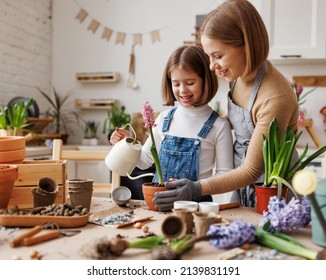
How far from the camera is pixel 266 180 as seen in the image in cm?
122

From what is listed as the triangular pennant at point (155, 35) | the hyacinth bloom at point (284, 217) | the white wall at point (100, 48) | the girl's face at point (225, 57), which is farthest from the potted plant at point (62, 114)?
the hyacinth bloom at point (284, 217)

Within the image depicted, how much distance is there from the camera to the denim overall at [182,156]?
162 cm

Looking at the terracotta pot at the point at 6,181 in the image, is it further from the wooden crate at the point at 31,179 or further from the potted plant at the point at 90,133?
the potted plant at the point at 90,133

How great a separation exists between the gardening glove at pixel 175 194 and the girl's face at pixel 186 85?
18.9 inches

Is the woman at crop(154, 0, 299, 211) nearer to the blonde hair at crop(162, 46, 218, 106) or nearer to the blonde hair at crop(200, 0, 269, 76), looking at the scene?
the blonde hair at crop(200, 0, 269, 76)

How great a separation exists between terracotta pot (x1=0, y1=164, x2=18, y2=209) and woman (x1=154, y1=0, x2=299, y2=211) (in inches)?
16.6

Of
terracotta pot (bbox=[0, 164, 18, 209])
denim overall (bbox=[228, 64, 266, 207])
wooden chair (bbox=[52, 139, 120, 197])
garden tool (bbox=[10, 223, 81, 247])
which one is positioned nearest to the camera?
garden tool (bbox=[10, 223, 81, 247])

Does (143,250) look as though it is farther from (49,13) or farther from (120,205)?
(49,13)

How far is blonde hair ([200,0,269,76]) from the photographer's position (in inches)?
51.6

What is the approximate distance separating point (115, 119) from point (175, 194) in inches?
93.7

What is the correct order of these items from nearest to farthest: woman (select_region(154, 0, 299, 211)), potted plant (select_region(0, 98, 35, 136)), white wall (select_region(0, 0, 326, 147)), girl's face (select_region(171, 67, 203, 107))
Result: woman (select_region(154, 0, 299, 211)) < girl's face (select_region(171, 67, 203, 107)) < potted plant (select_region(0, 98, 35, 136)) < white wall (select_region(0, 0, 326, 147))

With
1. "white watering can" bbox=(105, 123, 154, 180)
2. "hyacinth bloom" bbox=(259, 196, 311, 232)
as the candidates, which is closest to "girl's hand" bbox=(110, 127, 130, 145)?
"white watering can" bbox=(105, 123, 154, 180)

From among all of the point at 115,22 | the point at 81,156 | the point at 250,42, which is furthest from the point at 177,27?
the point at 250,42

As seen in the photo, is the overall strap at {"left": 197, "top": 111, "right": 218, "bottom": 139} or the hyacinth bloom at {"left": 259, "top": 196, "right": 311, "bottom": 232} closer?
the hyacinth bloom at {"left": 259, "top": 196, "right": 311, "bottom": 232}
